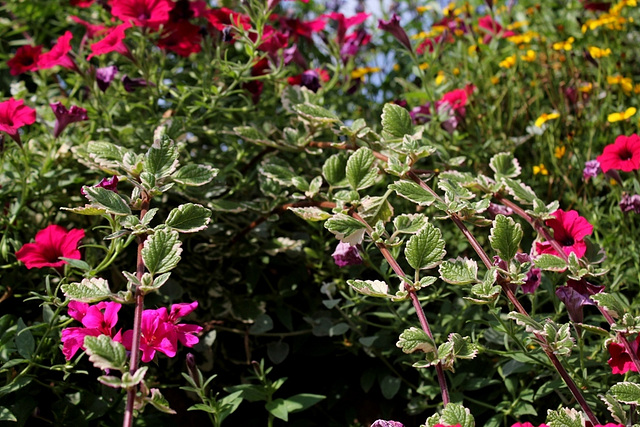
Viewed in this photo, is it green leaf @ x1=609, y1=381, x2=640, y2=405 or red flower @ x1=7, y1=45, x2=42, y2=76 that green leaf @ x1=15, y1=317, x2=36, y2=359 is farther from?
green leaf @ x1=609, y1=381, x2=640, y2=405

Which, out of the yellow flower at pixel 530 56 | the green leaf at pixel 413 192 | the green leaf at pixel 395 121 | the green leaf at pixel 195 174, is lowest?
the yellow flower at pixel 530 56

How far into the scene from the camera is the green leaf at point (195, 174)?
1083 millimetres

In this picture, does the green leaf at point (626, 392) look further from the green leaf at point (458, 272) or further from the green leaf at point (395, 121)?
A: the green leaf at point (395, 121)

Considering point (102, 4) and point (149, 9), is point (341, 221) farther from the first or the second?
point (102, 4)

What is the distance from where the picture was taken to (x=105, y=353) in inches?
31.7

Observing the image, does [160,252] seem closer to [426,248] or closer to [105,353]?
[105,353]

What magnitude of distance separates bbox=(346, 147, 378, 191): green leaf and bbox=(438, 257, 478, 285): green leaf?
0.24 metres

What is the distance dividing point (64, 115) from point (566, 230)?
38.3 inches

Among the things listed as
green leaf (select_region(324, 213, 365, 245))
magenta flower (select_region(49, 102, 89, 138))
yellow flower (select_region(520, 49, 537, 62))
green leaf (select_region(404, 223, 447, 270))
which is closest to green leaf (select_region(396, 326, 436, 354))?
green leaf (select_region(404, 223, 447, 270))

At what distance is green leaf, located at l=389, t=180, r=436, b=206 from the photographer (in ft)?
3.48


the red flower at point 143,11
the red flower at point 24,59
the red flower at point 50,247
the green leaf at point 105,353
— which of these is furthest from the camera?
the red flower at point 24,59

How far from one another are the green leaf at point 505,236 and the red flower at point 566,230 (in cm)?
16

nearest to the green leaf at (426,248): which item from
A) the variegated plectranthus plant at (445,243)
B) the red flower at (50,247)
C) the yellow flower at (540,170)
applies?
the variegated plectranthus plant at (445,243)

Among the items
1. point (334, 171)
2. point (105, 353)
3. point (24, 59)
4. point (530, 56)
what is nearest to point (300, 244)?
point (334, 171)
